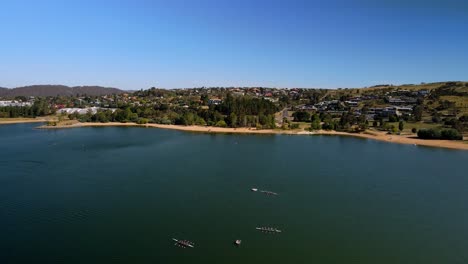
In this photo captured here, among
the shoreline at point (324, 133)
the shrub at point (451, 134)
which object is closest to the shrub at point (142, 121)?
the shoreline at point (324, 133)

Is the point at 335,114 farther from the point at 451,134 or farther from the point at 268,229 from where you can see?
the point at 268,229

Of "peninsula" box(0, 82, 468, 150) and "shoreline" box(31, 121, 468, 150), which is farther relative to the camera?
"peninsula" box(0, 82, 468, 150)

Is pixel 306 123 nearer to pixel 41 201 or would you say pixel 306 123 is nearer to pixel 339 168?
pixel 339 168

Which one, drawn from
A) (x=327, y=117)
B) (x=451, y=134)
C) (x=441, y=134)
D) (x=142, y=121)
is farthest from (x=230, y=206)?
(x=142, y=121)

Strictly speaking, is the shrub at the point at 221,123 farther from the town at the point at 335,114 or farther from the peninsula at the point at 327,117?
the town at the point at 335,114

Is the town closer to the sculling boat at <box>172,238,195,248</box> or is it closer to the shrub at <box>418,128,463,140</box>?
the shrub at <box>418,128,463,140</box>

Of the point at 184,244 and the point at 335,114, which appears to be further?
the point at 335,114

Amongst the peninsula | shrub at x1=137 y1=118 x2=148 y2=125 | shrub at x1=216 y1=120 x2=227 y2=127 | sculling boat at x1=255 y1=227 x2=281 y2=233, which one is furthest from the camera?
shrub at x1=137 y1=118 x2=148 y2=125

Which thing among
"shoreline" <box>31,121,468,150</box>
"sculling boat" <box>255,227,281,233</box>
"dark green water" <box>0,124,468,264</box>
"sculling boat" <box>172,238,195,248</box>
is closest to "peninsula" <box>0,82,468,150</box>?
"shoreline" <box>31,121,468,150</box>

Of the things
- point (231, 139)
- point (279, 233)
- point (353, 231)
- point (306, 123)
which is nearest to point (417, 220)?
point (353, 231)
